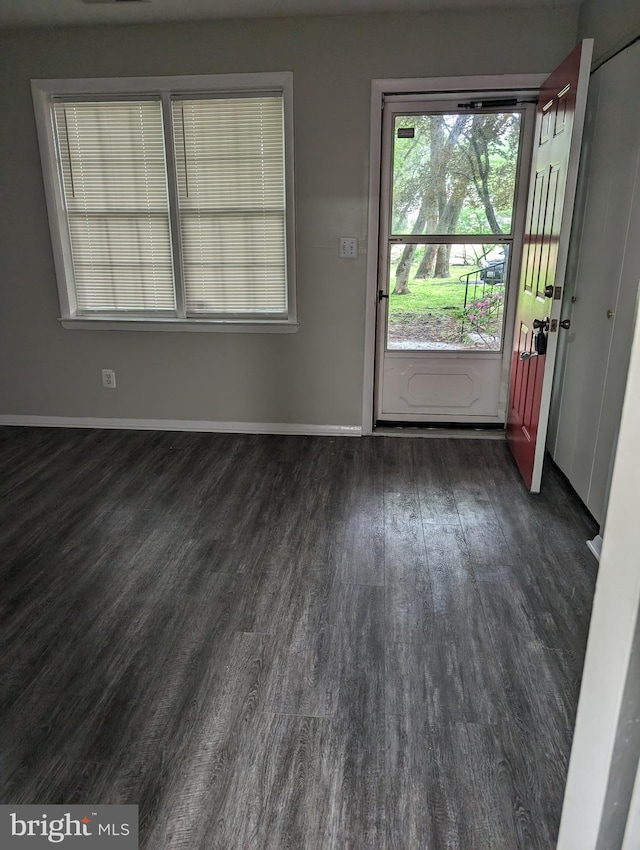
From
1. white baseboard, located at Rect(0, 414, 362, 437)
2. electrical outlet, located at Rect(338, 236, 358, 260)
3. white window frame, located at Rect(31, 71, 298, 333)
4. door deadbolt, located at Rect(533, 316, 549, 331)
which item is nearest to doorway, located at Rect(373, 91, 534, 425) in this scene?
electrical outlet, located at Rect(338, 236, 358, 260)

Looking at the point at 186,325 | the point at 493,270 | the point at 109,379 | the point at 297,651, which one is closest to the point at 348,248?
the point at 493,270

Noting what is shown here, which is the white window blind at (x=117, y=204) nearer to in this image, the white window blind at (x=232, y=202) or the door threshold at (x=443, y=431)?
the white window blind at (x=232, y=202)

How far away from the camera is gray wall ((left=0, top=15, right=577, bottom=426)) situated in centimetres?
329

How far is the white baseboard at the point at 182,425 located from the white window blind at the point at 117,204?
2.53 feet

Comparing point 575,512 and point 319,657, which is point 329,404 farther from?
point 319,657

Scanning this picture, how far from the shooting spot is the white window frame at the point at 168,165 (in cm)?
343

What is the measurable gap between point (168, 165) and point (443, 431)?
8.19ft

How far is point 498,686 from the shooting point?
5.94ft

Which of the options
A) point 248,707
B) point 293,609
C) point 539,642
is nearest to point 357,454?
point 293,609

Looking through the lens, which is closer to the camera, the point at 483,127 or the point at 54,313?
the point at 483,127

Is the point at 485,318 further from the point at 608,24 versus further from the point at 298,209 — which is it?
the point at 608,24

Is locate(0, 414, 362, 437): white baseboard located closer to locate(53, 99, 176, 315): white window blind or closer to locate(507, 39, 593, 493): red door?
locate(53, 99, 176, 315): white window blind

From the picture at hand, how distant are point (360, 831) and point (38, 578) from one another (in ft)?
5.42

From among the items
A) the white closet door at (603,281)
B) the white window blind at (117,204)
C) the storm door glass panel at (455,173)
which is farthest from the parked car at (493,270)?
the white window blind at (117,204)
